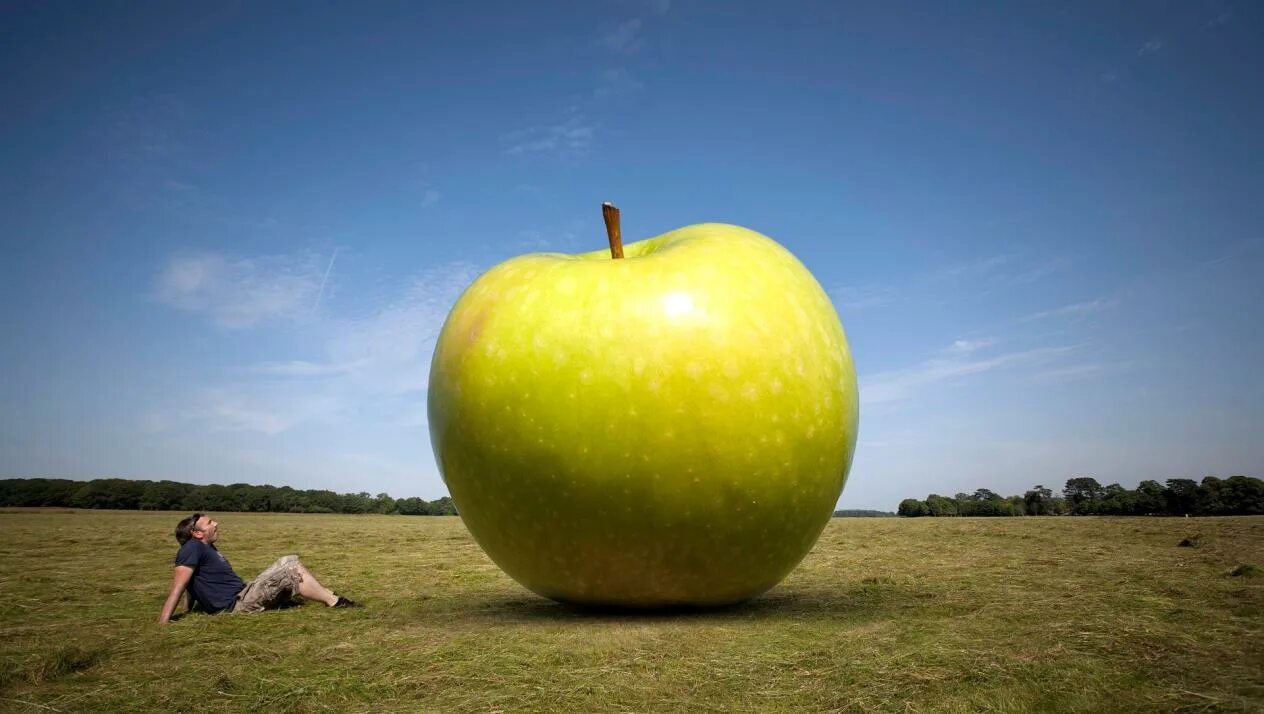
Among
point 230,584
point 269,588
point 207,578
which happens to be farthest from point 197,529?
point 269,588

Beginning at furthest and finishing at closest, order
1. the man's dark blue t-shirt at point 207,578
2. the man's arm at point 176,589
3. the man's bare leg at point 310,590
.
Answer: the man's bare leg at point 310,590
the man's dark blue t-shirt at point 207,578
the man's arm at point 176,589

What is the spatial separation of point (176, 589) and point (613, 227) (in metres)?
4.60

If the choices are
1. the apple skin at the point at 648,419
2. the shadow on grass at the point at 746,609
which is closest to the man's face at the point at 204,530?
the shadow on grass at the point at 746,609

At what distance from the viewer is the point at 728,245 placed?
5.62 meters

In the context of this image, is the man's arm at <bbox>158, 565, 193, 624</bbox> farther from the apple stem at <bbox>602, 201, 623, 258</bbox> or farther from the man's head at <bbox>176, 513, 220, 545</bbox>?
the apple stem at <bbox>602, 201, 623, 258</bbox>

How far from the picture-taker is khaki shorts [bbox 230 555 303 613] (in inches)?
268

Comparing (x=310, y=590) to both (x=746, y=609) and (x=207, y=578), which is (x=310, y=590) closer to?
(x=207, y=578)

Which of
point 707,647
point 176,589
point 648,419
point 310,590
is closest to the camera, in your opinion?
point 707,647

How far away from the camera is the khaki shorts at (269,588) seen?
22.4 ft

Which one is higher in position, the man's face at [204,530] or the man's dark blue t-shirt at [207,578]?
the man's face at [204,530]

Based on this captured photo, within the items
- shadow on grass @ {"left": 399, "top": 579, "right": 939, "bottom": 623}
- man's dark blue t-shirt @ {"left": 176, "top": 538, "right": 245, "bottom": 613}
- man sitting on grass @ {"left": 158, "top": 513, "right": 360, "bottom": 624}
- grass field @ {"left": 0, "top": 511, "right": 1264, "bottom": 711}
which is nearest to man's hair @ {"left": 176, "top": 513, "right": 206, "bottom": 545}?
man sitting on grass @ {"left": 158, "top": 513, "right": 360, "bottom": 624}

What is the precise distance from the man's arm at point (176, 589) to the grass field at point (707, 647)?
0.71 feet

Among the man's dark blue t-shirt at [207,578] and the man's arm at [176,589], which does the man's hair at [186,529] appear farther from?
the man's arm at [176,589]

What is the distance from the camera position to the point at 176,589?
21.0ft
